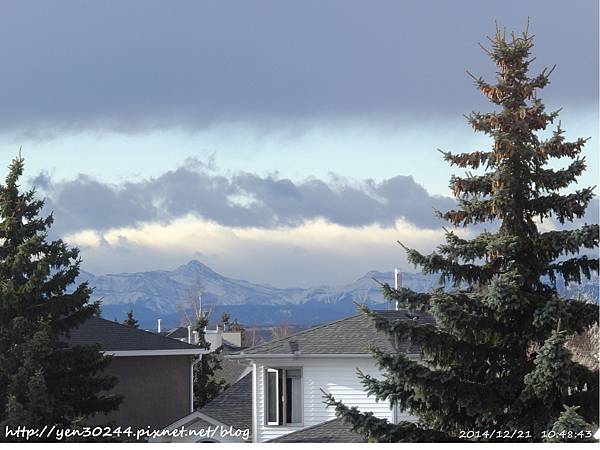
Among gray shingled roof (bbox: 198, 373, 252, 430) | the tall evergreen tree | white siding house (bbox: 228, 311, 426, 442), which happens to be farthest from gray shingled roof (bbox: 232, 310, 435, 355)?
the tall evergreen tree

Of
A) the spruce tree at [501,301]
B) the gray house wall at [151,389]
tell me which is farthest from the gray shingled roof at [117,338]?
the spruce tree at [501,301]

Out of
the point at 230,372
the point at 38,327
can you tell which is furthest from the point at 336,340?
the point at 230,372

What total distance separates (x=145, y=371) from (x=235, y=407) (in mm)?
3273

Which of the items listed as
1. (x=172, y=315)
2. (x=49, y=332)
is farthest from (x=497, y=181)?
(x=172, y=315)

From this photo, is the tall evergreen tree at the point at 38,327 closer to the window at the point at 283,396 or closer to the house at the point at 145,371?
the window at the point at 283,396

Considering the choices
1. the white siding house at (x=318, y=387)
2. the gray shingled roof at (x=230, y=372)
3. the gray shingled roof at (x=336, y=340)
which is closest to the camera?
the white siding house at (x=318, y=387)

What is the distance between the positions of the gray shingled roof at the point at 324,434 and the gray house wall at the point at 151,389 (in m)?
6.61

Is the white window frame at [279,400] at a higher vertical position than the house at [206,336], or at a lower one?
lower

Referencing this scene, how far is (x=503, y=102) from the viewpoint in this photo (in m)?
14.8

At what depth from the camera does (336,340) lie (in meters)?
23.2

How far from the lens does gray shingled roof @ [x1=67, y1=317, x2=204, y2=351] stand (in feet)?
85.7

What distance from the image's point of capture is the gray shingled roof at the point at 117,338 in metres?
26.1

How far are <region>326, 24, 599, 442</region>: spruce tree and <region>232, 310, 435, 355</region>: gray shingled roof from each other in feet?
23.3

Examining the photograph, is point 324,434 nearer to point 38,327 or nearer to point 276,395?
point 276,395
